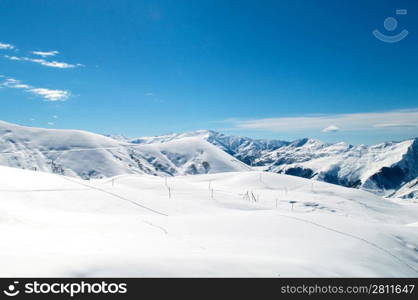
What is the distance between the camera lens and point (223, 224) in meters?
19.5

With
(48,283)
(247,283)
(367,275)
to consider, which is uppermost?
(48,283)

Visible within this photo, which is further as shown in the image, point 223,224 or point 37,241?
point 223,224

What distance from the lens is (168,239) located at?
1536cm

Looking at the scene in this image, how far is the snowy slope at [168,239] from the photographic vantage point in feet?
28.4

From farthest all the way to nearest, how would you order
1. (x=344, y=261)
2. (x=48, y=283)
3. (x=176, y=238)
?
(x=176, y=238)
(x=344, y=261)
(x=48, y=283)

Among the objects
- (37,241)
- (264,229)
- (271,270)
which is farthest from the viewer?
(264,229)

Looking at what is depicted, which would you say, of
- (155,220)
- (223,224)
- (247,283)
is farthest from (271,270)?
(155,220)

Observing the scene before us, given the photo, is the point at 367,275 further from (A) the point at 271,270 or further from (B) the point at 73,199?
(B) the point at 73,199

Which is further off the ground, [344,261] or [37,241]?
[37,241]

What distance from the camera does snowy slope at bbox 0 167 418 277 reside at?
8.66 metres

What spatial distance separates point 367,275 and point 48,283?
10.8 meters

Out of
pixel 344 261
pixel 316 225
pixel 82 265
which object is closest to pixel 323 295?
pixel 344 261

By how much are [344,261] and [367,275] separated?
136cm

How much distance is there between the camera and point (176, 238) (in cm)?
1575
